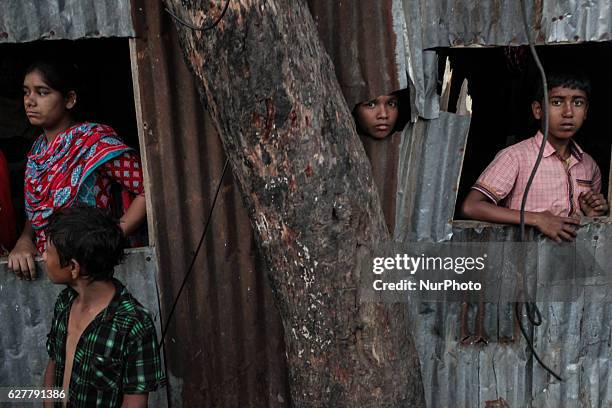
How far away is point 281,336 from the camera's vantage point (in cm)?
337

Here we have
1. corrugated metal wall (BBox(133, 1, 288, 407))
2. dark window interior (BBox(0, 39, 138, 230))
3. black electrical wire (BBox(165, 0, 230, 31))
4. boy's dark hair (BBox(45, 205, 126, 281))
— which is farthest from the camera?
dark window interior (BBox(0, 39, 138, 230))

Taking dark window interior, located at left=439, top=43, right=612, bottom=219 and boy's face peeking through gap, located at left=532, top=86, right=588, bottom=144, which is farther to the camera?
dark window interior, located at left=439, top=43, right=612, bottom=219

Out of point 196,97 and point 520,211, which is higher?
point 196,97

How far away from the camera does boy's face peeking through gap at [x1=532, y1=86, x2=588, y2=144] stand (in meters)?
3.17

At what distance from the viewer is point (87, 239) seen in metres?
2.29

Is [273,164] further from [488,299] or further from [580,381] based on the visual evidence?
[580,381]

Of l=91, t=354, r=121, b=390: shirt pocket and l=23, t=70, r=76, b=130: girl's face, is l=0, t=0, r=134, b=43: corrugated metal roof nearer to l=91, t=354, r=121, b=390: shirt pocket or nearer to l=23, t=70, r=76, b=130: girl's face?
l=23, t=70, r=76, b=130: girl's face

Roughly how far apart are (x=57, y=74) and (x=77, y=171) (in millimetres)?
493

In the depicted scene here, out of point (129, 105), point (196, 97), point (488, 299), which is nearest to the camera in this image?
point (196, 97)

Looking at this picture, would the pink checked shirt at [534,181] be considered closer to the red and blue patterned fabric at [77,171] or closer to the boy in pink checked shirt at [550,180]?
the boy in pink checked shirt at [550,180]

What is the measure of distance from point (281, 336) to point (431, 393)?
2.81ft

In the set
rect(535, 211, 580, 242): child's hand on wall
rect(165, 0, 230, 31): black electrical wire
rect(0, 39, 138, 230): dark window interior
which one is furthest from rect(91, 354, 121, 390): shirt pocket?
rect(0, 39, 138, 230): dark window interior

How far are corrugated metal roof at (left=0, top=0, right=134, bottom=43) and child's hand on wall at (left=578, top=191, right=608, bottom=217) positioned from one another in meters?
2.35

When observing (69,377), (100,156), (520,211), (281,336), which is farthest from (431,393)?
(100,156)
